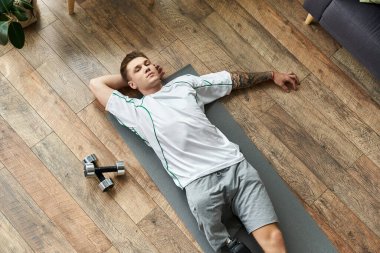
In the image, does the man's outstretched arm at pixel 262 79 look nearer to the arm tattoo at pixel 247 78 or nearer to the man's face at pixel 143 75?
the arm tattoo at pixel 247 78

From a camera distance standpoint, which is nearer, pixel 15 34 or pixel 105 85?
pixel 15 34

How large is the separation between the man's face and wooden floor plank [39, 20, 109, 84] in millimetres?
222

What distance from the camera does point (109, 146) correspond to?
2.24 meters

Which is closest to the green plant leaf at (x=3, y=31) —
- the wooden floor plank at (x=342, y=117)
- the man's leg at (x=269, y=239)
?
the man's leg at (x=269, y=239)

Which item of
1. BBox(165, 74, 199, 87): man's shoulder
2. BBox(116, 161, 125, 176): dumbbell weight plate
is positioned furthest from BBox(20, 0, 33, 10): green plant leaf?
BBox(116, 161, 125, 176): dumbbell weight plate

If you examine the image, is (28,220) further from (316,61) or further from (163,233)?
(316,61)

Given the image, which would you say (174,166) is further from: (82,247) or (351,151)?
(351,151)

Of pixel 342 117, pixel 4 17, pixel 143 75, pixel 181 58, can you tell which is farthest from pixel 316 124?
pixel 4 17

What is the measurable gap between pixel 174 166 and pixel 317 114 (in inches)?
32.6

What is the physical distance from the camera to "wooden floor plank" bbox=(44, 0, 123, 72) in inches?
94.5

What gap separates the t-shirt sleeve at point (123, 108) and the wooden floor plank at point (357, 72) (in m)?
1.15

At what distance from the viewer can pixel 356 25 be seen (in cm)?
220

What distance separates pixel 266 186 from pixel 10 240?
122 cm

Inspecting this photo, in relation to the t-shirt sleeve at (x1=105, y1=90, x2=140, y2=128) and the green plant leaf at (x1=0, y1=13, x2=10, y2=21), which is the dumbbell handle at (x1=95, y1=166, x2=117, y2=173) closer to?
the t-shirt sleeve at (x1=105, y1=90, x2=140, y2=128)
